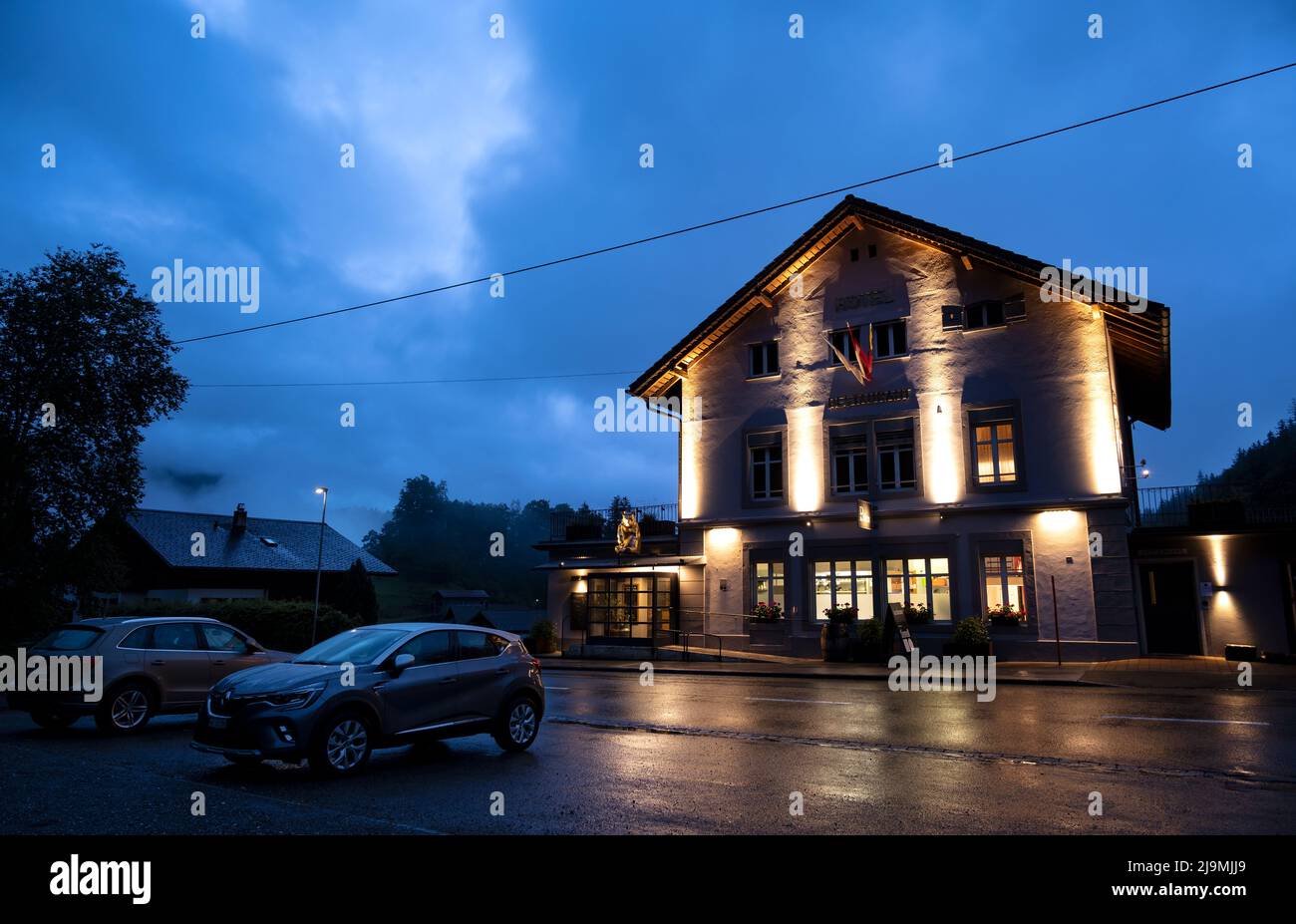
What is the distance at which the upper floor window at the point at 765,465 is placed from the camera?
28.3 meters

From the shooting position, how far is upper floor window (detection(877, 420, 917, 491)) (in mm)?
25984

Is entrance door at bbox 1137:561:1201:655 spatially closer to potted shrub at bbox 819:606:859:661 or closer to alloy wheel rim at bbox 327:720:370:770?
potted shrub at bbox 819:606:859:661

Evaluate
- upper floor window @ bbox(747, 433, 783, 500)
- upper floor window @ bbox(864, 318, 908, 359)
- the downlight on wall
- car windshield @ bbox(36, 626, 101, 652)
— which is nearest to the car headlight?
car windshield @ bbox(36, 626, 101, 652)

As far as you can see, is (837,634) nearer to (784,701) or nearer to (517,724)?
(784,701)

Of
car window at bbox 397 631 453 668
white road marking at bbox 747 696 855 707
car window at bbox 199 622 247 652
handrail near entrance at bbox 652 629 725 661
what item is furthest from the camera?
handrail near entrance at bbox 652 629 725 661

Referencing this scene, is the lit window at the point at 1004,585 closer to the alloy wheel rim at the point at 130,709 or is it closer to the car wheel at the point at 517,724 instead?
the car wheel at the point at 517,724

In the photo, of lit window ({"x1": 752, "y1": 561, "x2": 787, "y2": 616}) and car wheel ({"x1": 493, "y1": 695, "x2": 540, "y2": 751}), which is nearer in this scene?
car wheel ({"x1": 493, "y1": 695, "x2": 540, "y2": 751})

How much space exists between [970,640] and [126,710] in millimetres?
20349

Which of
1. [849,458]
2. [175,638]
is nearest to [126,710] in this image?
[175,638]

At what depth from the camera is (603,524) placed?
32281 millimetres

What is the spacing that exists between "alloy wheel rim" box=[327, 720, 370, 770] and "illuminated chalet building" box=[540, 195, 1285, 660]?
62.3 feet
